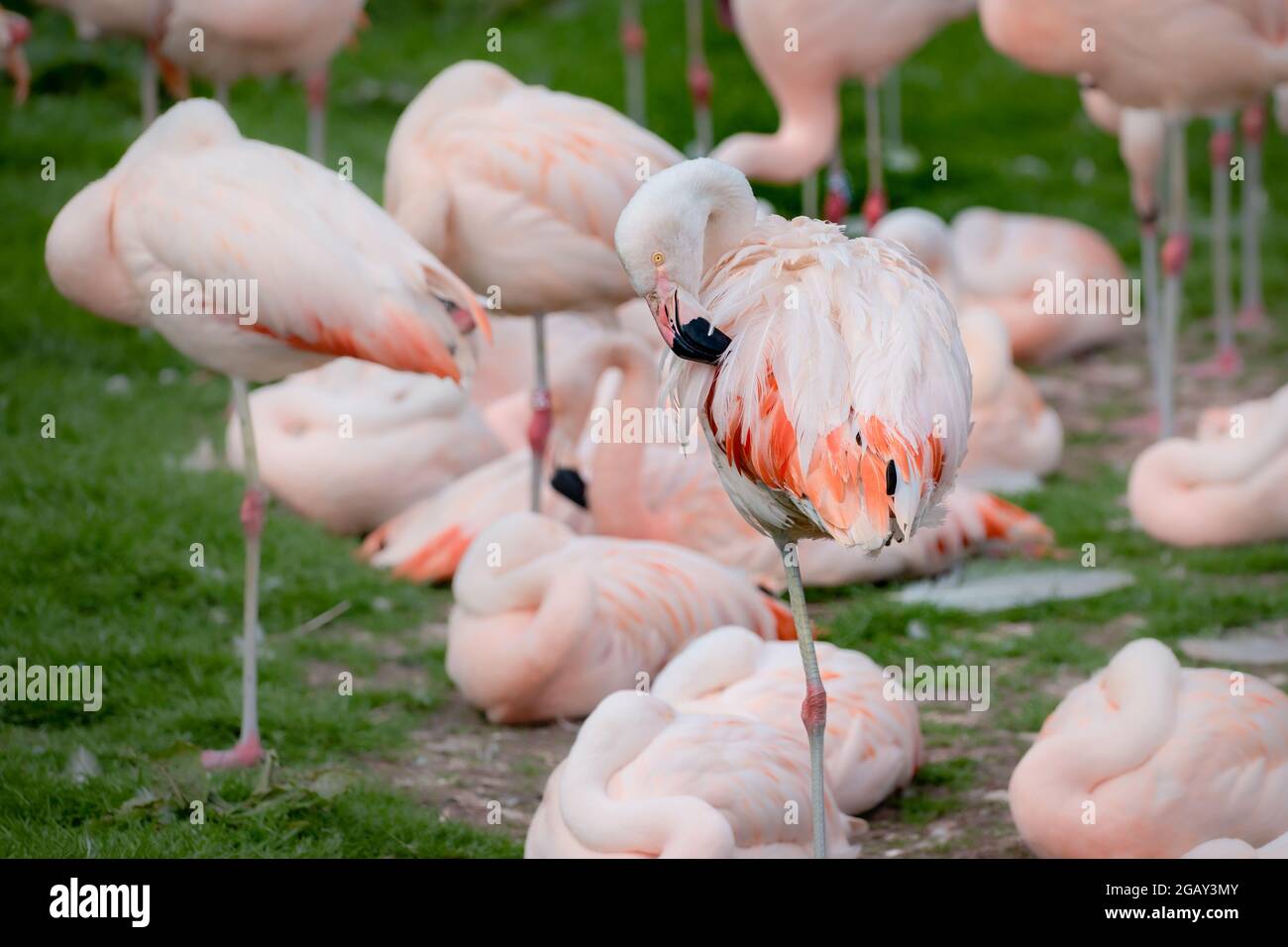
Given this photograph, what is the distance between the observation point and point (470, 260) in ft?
17.8

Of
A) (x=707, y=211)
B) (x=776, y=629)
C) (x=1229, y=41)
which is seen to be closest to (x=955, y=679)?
(x=776, y=629)

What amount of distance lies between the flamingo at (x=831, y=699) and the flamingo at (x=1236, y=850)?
0.88 metres

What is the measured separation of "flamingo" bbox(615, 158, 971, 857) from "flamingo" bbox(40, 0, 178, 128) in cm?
427

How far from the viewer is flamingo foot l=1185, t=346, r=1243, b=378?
825 cm

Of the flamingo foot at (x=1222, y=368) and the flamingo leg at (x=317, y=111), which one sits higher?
the flamingo leg at (x=317, y=111)

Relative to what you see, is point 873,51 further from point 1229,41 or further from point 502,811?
point 502,811

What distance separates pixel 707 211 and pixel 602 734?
1091 millimetres

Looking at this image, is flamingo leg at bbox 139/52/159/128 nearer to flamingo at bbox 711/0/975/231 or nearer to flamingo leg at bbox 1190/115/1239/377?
flamingo at bbox 711/0/975/231

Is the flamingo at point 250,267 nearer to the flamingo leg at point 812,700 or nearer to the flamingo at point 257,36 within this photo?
the flamingo leg at point 812,700

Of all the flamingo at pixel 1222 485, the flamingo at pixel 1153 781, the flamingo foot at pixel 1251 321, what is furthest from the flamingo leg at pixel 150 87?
the flamingo foot at pixel 1251 321

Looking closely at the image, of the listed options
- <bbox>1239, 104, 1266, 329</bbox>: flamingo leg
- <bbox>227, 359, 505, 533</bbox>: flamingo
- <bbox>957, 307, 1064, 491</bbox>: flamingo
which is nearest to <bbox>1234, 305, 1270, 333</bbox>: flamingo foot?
<bbox>1239, 104, 1266, 329</bbox>: flamingo leg

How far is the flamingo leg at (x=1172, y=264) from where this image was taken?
22.6ft

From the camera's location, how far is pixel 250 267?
4223 mm

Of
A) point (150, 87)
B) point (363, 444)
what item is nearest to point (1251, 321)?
point (363, 444)
